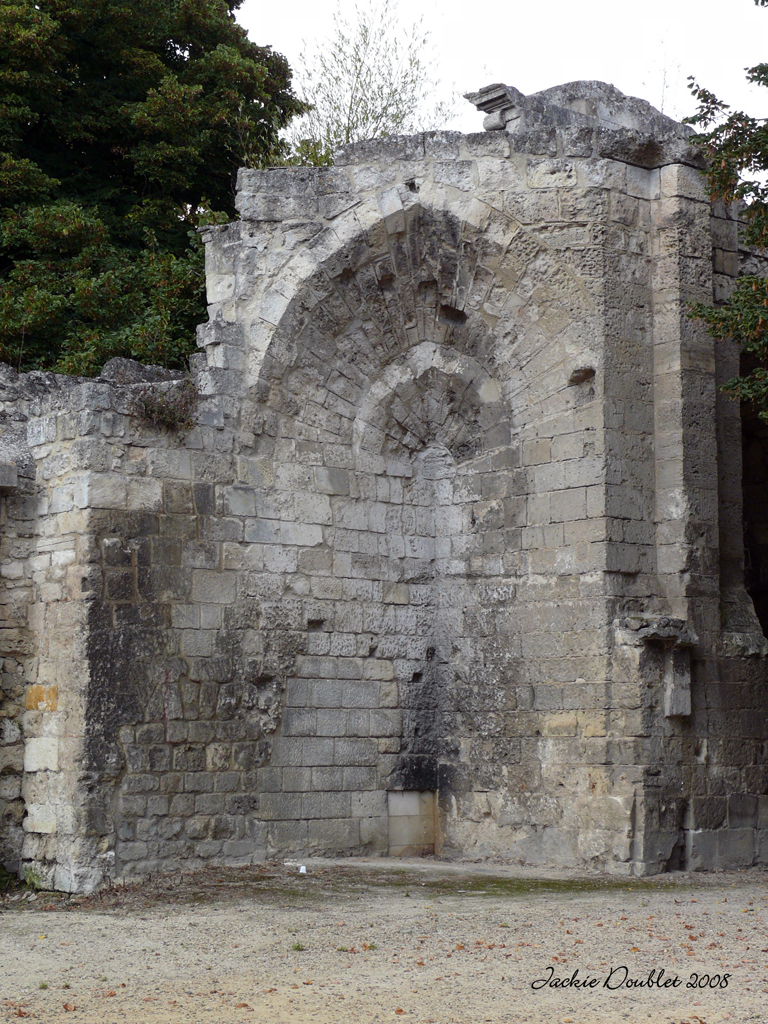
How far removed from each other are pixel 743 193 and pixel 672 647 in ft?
10.2

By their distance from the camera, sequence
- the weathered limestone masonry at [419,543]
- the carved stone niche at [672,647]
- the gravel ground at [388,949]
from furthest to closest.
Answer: the carved stone niche at [672,647], the weathered limestone masonry at [419,543], the gravel ground at [388,949]

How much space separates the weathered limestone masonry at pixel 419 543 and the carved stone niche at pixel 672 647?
0.03 metres

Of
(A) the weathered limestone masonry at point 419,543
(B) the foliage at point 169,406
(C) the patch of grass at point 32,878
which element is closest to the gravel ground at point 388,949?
(C) the patch of grass at point 32,878

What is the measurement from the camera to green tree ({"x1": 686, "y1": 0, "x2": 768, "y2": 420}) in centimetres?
885

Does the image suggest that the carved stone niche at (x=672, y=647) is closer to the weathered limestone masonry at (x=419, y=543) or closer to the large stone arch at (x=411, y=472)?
the weathered limestone masonry at (x=419, y=543)

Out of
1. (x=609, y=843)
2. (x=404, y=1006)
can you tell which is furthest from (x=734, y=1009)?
(x=609, y=843)

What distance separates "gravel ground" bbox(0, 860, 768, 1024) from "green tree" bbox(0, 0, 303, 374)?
5.86 metres

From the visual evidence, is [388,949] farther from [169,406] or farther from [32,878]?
[169,406]

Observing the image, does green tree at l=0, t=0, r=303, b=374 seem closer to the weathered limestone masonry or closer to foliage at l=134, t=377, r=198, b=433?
the weathered limestone masonry

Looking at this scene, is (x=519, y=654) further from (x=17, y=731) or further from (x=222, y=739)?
(x=17, y=731)

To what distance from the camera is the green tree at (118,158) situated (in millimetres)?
12961

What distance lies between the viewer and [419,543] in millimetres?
10867

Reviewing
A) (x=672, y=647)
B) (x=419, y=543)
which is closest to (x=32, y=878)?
(x=419, y=543)

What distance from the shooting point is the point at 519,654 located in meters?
10.1
